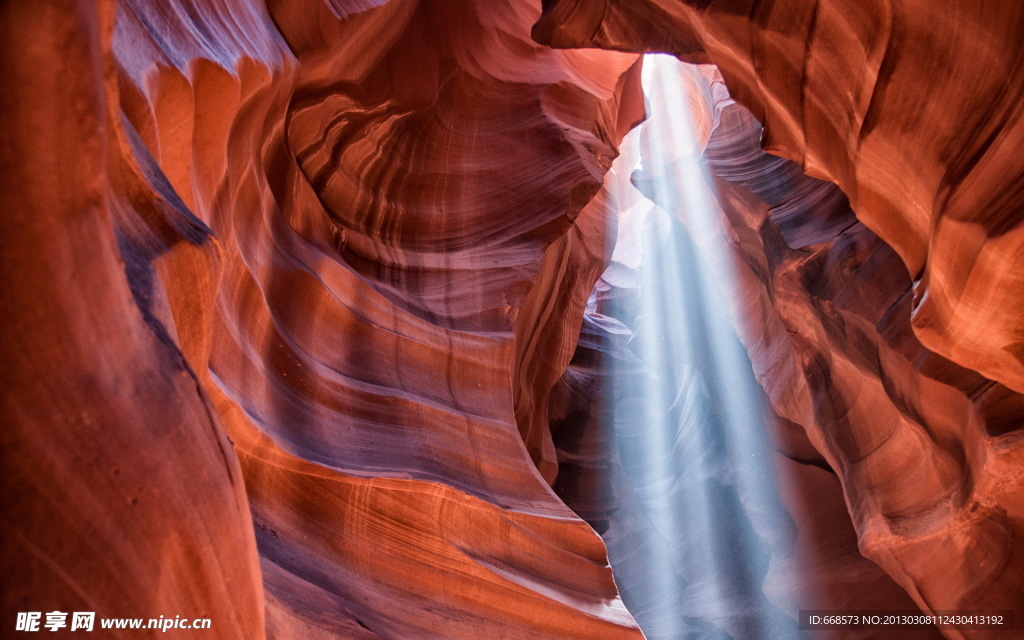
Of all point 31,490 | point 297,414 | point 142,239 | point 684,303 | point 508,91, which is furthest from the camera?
point 684,303

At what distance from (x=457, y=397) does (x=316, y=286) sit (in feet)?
4.52

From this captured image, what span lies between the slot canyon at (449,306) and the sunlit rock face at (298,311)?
0.04 feet

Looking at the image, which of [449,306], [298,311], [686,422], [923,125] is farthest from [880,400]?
[686,422]

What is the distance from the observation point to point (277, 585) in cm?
316

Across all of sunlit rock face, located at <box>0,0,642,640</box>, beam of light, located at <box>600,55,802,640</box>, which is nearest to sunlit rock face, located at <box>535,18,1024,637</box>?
beam of light, located at <box>600,55,802,640</box>

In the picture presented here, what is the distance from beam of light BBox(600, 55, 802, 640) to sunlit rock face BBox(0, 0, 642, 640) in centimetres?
334

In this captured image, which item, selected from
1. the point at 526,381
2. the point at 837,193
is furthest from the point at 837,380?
the point at 526,381

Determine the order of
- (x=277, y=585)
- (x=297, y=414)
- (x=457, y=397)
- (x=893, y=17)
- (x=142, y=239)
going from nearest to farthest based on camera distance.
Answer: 1. (x=142, y=239)
2. (x=277, y=585)
3. (x=893, y=17)
4. (x=297, y=414)
5. (x=457, y=397)

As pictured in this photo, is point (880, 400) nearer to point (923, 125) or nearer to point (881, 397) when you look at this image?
point (881, 397)

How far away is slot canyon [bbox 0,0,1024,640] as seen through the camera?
1.66 meters

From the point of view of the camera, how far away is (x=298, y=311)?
4379 millimetres

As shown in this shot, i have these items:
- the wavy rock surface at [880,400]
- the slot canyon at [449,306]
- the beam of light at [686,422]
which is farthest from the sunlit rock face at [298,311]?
the beam of light at [686,422]

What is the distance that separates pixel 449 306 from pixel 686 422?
8.21 metres

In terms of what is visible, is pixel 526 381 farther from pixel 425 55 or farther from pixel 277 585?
pixel 277 585
